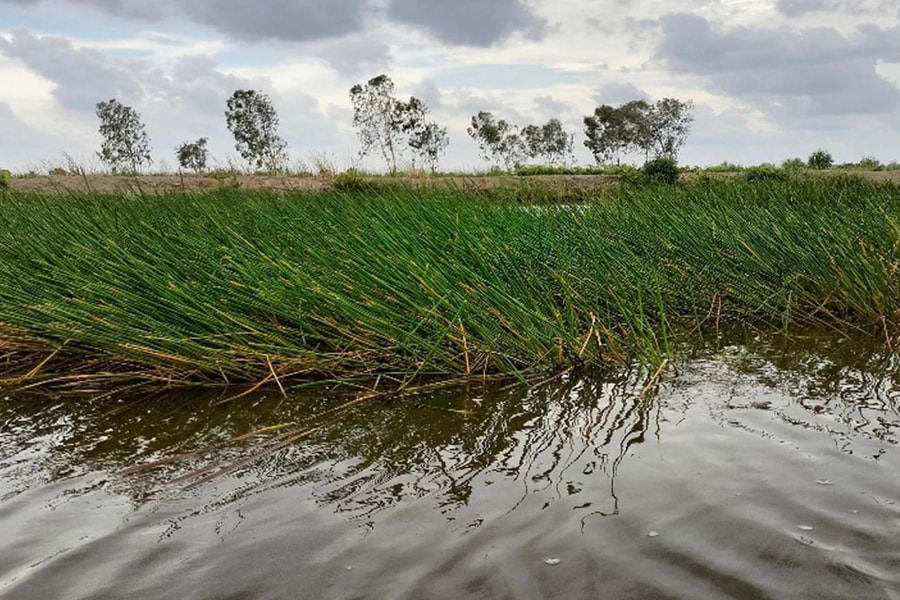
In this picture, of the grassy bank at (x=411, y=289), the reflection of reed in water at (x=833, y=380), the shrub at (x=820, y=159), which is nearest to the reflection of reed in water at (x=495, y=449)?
the grassy bank at (x=411, y=289)

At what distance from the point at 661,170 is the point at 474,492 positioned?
1392 centimetres

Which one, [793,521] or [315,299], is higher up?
[315,299]

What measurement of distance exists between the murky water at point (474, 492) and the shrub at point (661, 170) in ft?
38.3

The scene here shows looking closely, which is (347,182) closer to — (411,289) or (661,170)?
(661,170)

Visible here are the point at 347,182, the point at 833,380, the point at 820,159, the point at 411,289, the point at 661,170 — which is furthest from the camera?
the point at 820,159

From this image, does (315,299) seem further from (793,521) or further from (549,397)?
(793,521)

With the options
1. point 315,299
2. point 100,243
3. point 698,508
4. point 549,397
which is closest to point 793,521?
point 698,508

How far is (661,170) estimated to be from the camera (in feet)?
50.5

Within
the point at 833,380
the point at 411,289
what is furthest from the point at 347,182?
the point at 833,380

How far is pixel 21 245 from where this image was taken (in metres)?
5.13

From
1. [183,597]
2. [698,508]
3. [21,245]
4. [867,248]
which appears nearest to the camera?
[183,597]

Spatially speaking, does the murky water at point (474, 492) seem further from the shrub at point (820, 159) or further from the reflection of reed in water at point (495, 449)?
the shrub at point (820, 159)

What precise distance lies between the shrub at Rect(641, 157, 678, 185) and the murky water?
11.7 meters

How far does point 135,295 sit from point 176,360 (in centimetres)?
51
